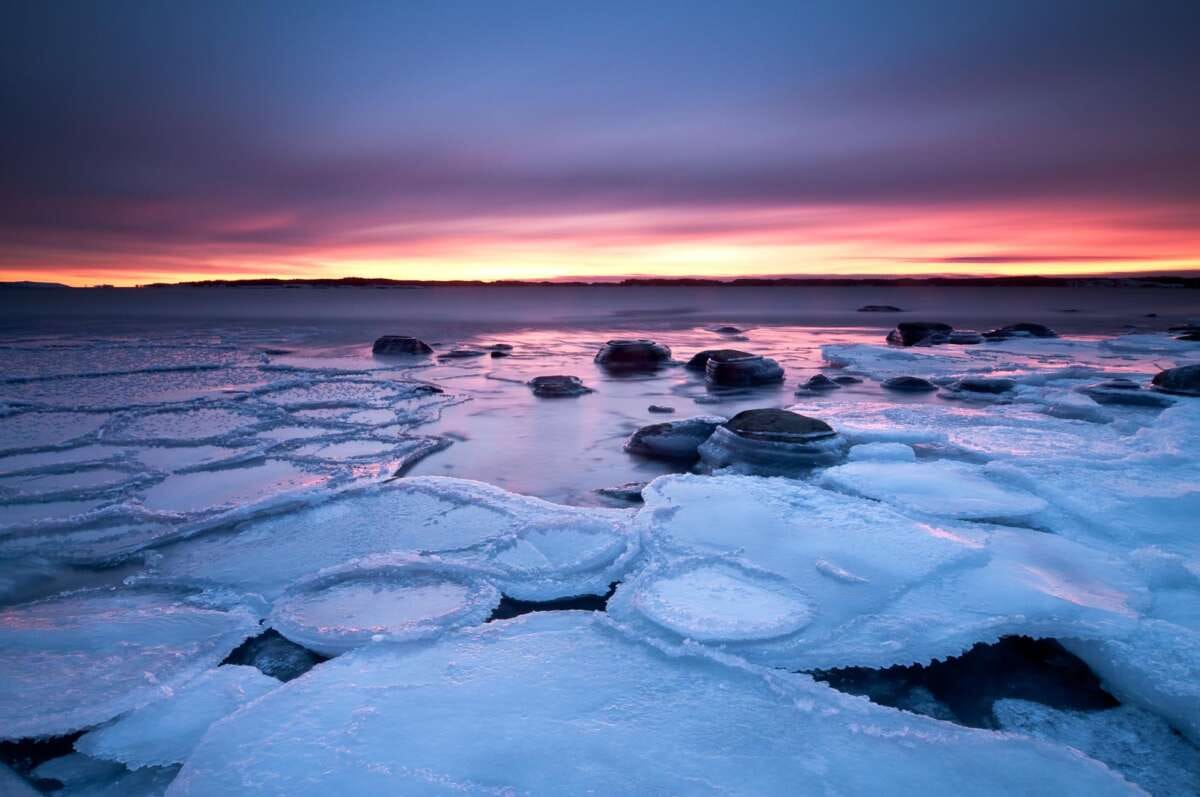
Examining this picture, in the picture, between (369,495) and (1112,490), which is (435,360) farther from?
(1112,490)

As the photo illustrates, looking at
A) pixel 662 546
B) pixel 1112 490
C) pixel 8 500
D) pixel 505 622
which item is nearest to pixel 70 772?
pixel 505 622

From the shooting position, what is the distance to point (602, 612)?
2.46 meters

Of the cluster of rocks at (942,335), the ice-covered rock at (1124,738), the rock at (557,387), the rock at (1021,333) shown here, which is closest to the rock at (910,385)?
the rock at (557,387)

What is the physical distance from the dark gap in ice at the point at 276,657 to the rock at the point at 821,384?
767 centimetres

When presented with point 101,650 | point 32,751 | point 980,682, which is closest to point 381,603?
point 101,650

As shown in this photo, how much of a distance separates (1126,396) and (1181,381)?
0.93 meters

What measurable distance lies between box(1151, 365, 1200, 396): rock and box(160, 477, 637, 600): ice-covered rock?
749 centimetres

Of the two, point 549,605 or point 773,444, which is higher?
point 773,444

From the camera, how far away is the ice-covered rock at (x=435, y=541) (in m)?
2.83

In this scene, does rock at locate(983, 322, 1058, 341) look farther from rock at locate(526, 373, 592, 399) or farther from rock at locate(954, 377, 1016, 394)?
rock at locate(526, 373, 592, 399)

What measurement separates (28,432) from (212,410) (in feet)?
4.86

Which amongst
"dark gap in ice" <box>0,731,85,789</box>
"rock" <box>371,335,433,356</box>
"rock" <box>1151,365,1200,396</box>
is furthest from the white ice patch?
"rock" <box>371,335,433,356</box>

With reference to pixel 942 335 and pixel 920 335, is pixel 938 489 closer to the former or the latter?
pixel 920 335

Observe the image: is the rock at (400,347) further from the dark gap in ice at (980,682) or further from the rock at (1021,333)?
the rock at (1021,333)
